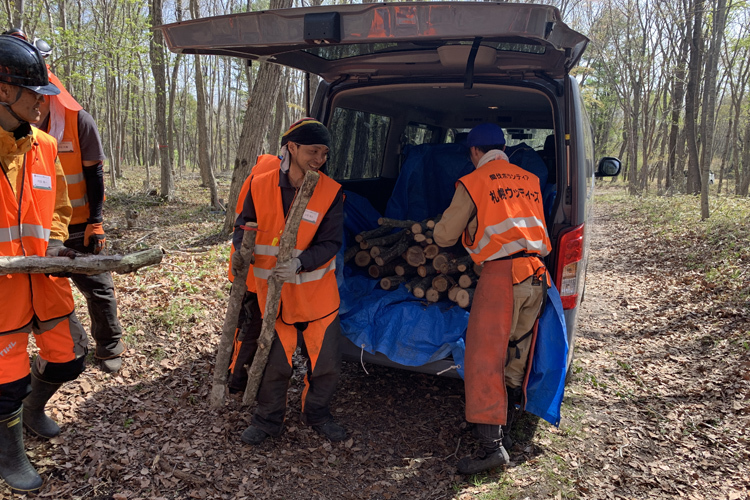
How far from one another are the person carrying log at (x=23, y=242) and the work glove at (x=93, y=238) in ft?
2.77

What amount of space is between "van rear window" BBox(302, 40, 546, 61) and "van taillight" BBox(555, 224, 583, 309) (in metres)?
1.16

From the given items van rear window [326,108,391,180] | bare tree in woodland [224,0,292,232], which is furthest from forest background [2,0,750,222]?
van rear window [326,108,391,180]

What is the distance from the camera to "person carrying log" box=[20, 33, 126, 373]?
3.40 m

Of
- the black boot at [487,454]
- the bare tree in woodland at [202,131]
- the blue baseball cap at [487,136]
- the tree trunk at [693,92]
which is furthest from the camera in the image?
the tree trunk at [693,92]

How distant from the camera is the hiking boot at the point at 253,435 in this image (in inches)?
118

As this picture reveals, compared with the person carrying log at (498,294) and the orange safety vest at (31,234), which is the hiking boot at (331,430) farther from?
the orange safety vest at (31,234)

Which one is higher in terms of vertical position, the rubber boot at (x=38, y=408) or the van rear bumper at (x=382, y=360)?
the van rear bumper at (x=382, y=360)

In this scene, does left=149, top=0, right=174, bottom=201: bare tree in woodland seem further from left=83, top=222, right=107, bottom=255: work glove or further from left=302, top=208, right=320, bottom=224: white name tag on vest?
left=302, top=208, right=320, bottom=224: white name tag on vest

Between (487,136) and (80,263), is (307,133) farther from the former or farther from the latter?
(80,263)

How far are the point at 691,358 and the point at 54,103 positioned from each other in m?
5.79

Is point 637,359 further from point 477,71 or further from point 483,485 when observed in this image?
point 477,71

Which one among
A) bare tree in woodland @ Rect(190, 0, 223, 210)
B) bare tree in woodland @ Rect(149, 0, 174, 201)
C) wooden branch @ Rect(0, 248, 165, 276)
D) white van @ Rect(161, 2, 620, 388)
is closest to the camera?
wooden branch @ Rect(0, 248, 165, 276)

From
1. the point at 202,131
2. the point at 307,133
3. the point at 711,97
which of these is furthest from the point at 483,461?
the point at 202,131

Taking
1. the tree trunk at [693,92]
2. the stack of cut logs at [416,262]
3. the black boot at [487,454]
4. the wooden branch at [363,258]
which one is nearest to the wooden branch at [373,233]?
the stack of cut logs at [416,262]
